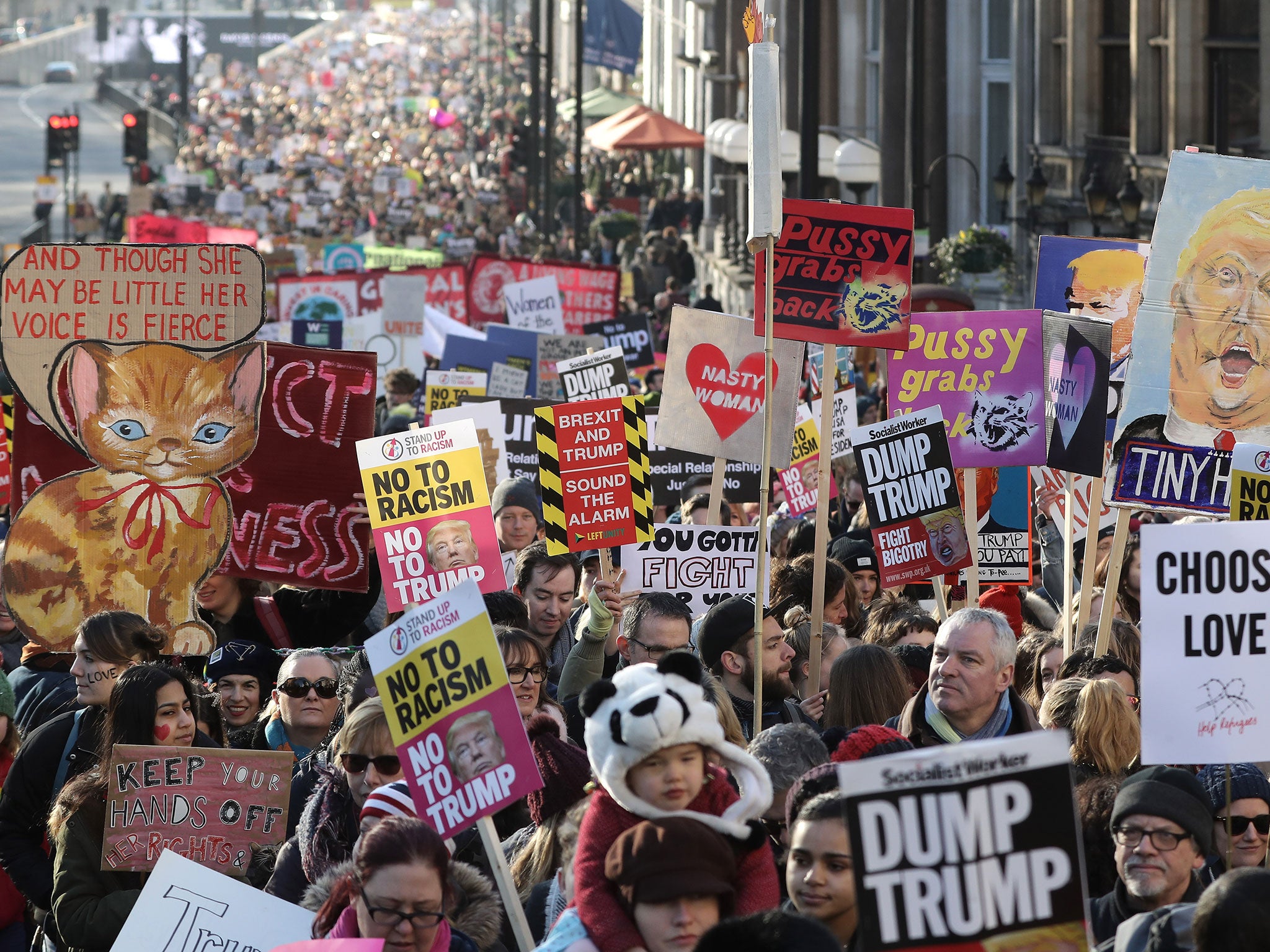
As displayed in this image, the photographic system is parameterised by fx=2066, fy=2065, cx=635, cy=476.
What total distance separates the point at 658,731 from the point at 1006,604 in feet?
15.7

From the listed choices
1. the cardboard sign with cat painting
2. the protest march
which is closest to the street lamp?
the protest march

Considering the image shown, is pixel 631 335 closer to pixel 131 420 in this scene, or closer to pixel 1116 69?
pixel 1116 69

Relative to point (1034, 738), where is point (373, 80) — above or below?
above

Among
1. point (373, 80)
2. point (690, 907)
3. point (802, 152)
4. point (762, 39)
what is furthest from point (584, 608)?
point (373, 80)

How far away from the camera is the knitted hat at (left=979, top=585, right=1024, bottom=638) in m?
8.53

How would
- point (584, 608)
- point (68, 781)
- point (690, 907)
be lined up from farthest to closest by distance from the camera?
point (584, 608) → point (68, 781) → point (690, 907)

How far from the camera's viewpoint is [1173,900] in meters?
4.54

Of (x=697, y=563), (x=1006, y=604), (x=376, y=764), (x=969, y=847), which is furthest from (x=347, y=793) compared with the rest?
(x=1006, y=604)

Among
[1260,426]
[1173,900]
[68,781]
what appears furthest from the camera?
[1260,426]

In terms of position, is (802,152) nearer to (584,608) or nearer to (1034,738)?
(584,608)

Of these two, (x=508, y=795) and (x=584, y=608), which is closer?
(x=508, y=795)

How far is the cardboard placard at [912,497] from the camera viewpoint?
827cm

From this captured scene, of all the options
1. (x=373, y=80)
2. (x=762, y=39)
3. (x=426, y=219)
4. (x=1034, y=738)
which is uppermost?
(x=373, y=80)

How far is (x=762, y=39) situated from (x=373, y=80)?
96.8 m
